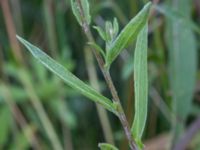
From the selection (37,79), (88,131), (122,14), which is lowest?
(88,131)

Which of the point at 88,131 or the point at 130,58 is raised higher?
the point at 130,58

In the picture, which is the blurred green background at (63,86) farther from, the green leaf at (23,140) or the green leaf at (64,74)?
the green leaf at (64,74)

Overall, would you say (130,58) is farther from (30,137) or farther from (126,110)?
(30,137)

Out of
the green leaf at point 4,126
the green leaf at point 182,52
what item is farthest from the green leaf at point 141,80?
the green leaf at point 4,126

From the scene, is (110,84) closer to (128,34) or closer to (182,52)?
(128,34)

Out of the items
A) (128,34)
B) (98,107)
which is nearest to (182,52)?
(98,107)

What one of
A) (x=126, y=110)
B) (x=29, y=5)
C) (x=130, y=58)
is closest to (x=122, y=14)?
(x=130, y=58)
